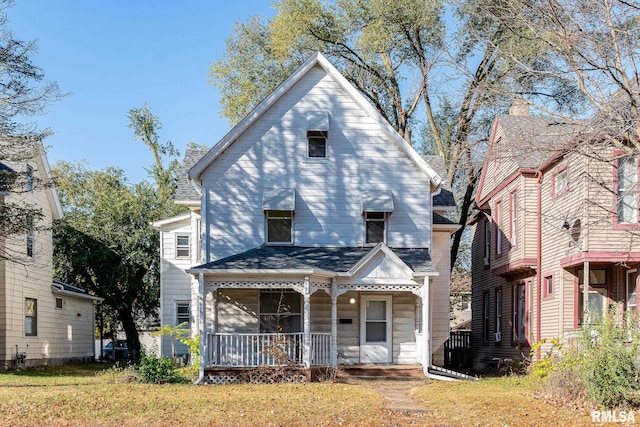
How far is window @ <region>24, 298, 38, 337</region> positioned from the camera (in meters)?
25.0

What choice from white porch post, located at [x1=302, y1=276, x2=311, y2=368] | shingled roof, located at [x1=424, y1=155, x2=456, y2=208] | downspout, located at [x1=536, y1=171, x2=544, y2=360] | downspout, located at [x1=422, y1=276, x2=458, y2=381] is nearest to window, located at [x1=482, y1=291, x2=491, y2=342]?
shingled roof, located at [x1=424, y1=155, x2=456, y2=208]

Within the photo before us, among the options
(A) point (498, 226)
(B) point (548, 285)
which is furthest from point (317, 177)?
(A) point (498, 226)

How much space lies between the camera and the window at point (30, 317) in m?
25.0

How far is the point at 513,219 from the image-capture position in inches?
941

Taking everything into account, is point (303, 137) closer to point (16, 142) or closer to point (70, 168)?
point (16, 142)

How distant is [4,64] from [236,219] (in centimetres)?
Result: 751

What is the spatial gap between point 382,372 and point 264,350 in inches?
141

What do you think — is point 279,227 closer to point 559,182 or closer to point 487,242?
point 559,182

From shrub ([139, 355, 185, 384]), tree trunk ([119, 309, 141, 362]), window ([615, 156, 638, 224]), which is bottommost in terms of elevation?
tree trunk ([119, 309, 141, 362])

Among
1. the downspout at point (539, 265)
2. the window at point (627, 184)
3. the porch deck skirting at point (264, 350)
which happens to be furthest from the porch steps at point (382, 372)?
the window at point (627, 184)

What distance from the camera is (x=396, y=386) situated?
57.6 feet

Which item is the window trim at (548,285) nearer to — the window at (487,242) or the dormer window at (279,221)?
the window at (487,242)

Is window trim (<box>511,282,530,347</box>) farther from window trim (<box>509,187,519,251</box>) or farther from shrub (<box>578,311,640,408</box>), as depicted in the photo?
shrub (<box>578,311,640,408</box>)

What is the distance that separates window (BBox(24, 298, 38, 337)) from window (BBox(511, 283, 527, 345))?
55.8 ft
